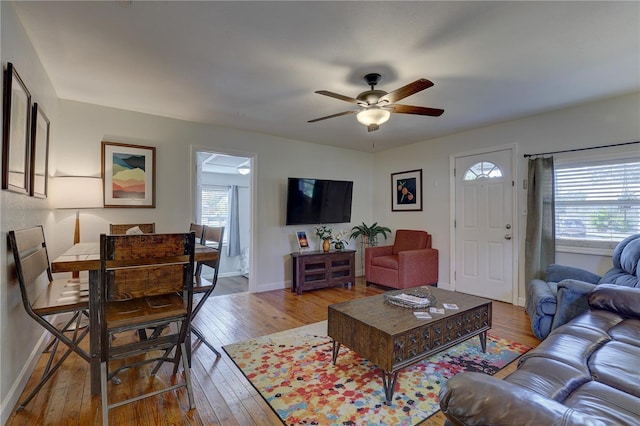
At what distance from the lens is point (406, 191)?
524 centimetres

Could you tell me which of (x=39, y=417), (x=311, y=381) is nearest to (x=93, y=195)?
(x=39, y=417)

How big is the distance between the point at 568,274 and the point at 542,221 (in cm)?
71

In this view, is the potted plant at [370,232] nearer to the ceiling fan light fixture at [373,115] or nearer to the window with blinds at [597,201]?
the window with blinds at [597,201]

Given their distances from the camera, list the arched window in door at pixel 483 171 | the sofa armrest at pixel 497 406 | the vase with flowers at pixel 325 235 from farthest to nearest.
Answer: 1. the vase with flowers at pixel 325 235
2. the arched window in door at pixel 483 171
3. the sofa armrest at pixel 497 406

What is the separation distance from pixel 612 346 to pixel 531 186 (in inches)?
96.2

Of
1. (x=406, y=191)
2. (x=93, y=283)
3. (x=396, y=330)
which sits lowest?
(x=396, y=330)

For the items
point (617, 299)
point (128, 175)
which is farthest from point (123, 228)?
point (617, 299)

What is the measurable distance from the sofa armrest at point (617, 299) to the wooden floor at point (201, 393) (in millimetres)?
758

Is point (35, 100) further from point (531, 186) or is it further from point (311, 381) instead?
point (531, 186)

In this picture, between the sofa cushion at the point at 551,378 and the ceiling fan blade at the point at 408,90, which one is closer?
the sofa cushion at the point at 551,378

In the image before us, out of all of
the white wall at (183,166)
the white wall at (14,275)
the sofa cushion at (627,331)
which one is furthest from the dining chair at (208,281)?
the sofa cushion at (627,331)

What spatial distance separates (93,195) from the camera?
2965mm

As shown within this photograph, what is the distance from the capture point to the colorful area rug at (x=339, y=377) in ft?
5.87

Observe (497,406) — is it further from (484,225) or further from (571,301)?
(484,225)
